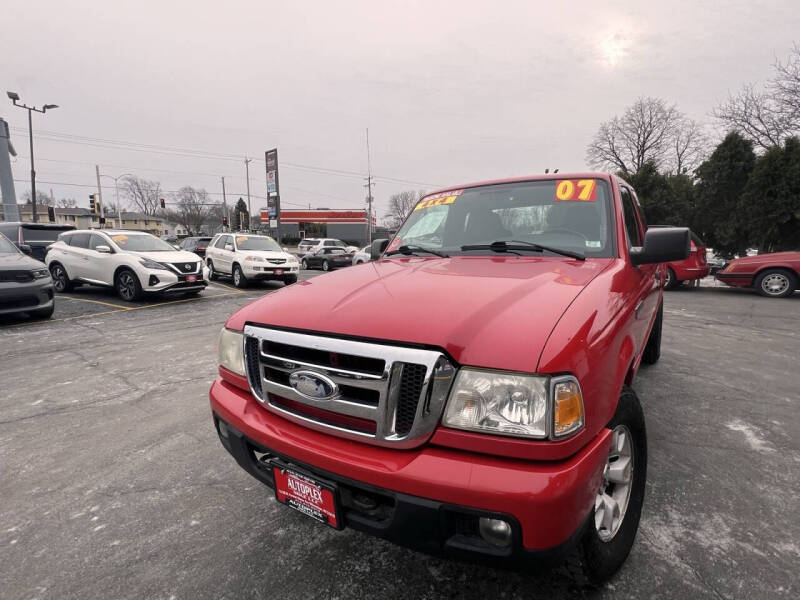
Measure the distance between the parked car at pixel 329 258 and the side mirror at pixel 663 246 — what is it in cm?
1605

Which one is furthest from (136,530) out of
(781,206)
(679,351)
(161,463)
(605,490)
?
(781,206)

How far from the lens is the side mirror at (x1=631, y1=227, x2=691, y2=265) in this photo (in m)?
2.07

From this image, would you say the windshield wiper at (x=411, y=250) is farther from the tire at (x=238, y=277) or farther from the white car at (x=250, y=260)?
the tire at (x=238, y=277)

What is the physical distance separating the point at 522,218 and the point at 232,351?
191cm

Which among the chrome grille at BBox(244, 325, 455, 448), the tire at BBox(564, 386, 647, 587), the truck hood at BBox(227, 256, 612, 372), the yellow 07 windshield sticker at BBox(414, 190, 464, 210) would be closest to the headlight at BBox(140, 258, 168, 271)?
the yellow 07 windshield sticker at BBox(414, 190, 464, 210)

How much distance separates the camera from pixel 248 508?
219 centimetres

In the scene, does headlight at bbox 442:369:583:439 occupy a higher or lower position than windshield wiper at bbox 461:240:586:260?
lower

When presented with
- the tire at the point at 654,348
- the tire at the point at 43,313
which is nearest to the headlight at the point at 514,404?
the tire at the point at 654,348

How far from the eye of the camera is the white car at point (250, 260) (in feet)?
37.3

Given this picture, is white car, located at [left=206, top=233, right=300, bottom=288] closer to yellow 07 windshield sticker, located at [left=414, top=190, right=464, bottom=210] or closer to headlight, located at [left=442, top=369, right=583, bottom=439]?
yellow 07 windshield sticker, located at [left=414, top=190, right=464, bottom=210]

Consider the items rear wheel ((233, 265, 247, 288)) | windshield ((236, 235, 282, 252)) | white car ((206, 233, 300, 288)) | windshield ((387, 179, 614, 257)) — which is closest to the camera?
windshield ((387, 179, 614, 257))

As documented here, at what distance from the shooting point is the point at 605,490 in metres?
1.71

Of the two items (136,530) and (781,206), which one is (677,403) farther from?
(781,206)

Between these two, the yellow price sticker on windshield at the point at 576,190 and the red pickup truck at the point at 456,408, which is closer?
the red pickup truck at the point at 456,408
